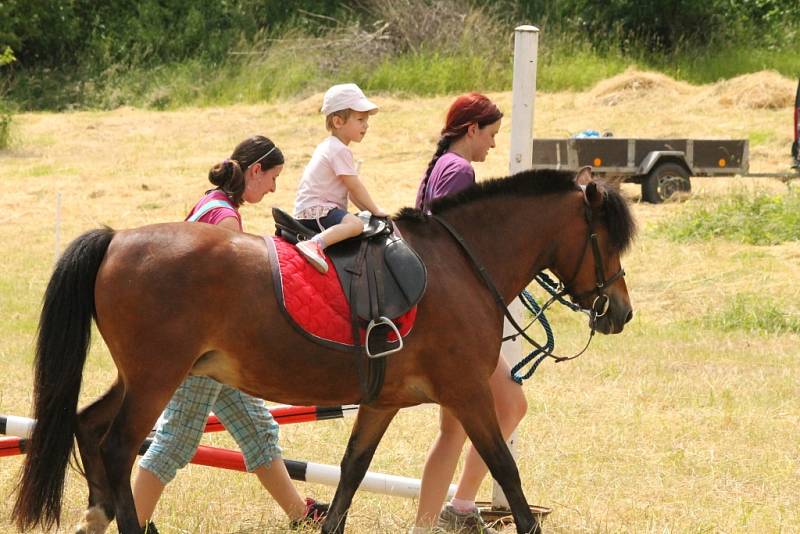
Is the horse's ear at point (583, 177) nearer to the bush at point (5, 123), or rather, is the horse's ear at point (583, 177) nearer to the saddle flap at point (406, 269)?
the saddle flap at point (406, 269)

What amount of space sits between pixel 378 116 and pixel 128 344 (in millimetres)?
19149

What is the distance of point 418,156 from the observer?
20203mm

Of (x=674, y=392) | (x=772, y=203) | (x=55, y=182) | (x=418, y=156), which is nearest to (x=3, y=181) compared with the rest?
(x=55, y=182)

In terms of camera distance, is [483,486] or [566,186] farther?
[483,486]

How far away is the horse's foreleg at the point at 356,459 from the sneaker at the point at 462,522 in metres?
0.44

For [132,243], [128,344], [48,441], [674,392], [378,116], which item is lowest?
[378,116]

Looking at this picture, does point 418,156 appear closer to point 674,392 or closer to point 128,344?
point 674,392

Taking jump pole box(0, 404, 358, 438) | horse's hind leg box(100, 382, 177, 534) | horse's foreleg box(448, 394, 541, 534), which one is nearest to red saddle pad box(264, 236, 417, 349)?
horse's foreleg box(448, 394, 541, 534)

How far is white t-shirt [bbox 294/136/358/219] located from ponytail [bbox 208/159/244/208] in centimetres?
36

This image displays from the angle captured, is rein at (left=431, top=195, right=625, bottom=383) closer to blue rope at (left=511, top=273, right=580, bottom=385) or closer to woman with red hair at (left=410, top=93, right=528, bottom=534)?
blue rope at (left=511, top=273, right=580, bottom=385)

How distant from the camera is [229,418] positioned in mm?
5586

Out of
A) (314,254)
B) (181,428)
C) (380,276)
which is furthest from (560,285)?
(181,428)

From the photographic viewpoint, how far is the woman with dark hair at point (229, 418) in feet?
17.4

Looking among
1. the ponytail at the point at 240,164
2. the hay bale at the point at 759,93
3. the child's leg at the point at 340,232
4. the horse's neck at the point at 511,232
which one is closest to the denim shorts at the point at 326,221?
the child's leg at the point at 340,232
